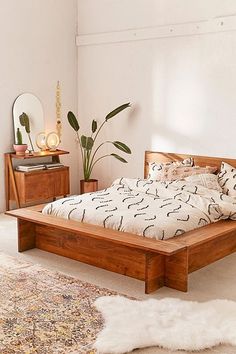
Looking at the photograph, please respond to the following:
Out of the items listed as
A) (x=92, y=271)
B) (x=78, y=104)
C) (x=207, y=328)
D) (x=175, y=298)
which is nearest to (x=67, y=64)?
(x=78, y=104)

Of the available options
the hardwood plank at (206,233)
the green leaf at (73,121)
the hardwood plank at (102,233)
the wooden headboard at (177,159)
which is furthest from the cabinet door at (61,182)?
the hardwood plank at (206,233)

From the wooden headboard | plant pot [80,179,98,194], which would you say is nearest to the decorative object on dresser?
plant pot [80,179,98,194]

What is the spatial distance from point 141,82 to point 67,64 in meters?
1.18

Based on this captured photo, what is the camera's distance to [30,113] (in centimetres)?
626

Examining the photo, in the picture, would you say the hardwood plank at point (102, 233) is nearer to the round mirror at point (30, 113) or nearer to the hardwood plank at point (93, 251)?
the hardwood plank at point (93, 251)

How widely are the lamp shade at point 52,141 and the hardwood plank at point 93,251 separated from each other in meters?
2.01

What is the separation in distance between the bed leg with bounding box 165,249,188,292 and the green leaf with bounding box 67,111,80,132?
3.17 metres

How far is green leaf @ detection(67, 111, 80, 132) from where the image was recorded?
6.41 meters

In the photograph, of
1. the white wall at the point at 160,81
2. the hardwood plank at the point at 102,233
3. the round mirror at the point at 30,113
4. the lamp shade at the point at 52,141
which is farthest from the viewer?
the lamp shade at the point at 52,141

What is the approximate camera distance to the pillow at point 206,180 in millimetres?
4926

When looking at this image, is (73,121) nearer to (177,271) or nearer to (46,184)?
(46,184)

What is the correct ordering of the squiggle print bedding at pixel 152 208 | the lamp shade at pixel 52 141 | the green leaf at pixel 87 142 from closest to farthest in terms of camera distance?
the squiggle print bedding at pixel 152 208 → the green leaf at pixel 87 142 → the lamp shade at pixel 52 141

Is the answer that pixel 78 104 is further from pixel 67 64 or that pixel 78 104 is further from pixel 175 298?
pixel 175 298

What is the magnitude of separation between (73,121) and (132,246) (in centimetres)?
315
